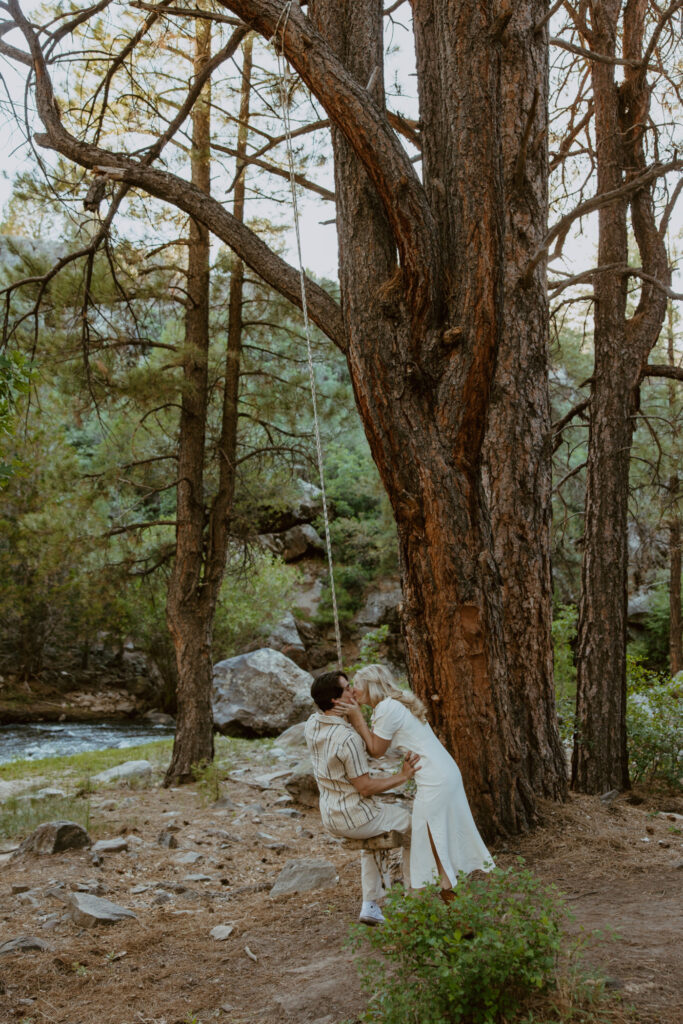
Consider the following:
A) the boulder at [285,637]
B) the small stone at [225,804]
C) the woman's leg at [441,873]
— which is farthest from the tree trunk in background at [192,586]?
the boulder at [285,637]

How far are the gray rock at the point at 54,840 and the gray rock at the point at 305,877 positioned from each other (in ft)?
5.63

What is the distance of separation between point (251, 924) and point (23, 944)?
3.48 feet

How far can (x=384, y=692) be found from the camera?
3686 millimetres

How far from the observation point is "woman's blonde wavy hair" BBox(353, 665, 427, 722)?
12.0ft

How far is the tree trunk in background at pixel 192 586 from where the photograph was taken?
8.36m

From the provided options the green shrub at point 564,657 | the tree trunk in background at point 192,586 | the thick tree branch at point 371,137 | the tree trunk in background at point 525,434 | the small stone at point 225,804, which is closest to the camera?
the thick tree branch at point 371,137

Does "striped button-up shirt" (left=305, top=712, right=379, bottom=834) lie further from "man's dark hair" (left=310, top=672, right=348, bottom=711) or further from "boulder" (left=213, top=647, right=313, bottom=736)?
"boulder" (left=213, top=647, right=313, bottom=736)

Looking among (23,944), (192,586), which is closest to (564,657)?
(192,586)

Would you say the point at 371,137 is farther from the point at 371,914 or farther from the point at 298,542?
the point at 298,542

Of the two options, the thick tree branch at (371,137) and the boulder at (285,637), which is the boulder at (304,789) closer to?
the thick tree branch at (371,137)

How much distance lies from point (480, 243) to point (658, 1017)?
322cm

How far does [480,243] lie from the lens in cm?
401

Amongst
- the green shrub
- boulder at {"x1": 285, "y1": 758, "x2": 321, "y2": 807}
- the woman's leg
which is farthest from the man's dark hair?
the green shrub

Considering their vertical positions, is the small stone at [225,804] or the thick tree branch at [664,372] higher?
the thick tree branch at [664,372]
